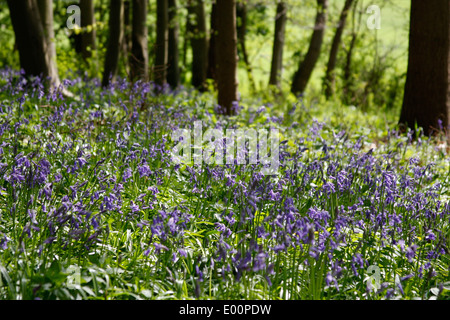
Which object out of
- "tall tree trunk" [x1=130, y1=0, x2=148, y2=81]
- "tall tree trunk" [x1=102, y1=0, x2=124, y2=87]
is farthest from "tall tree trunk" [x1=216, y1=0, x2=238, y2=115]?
"tall tree trunk" [x1=102, y1=0, x2=124, y2=87]

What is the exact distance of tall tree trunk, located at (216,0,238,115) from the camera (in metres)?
7.98

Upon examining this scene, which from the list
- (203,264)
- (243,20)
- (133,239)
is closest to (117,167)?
(133,239)

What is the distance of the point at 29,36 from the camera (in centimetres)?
702

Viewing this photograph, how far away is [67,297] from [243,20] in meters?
16.2

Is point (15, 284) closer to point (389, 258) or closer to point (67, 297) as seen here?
point (67, 297)

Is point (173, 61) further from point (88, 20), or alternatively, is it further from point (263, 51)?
point (263, 51)

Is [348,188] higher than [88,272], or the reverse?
[348,188]

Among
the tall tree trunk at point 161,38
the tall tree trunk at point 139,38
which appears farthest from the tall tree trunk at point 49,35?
the tall tree trunk at point 161,38

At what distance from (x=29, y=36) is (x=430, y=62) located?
5.89m

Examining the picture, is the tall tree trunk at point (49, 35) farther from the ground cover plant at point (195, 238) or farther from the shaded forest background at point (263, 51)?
the ground cover plant at point (195, 238)

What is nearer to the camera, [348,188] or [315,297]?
[315,297]

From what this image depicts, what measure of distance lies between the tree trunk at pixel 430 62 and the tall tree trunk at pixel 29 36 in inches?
215
